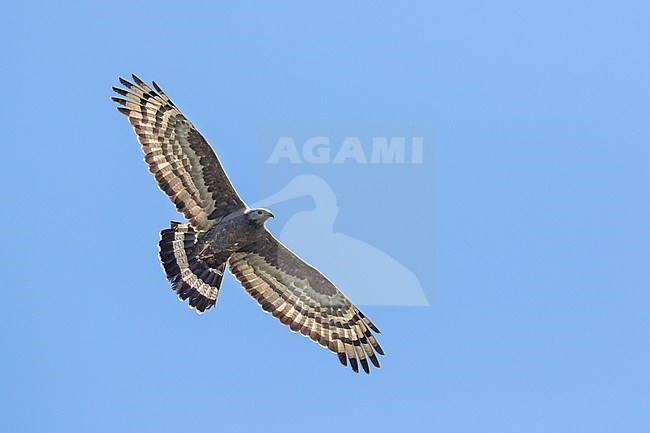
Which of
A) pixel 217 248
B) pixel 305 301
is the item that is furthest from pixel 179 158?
pixel 305 301

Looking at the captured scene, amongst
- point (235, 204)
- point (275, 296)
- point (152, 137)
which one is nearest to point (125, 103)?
point (152, 137)

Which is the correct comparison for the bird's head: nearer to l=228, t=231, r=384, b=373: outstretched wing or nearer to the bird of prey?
the bird of prey

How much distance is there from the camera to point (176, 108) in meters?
16.0

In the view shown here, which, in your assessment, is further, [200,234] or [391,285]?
[391,285]

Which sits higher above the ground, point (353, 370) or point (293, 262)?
point (293, 262)

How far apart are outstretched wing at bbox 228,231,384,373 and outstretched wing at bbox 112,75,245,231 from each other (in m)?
0.68

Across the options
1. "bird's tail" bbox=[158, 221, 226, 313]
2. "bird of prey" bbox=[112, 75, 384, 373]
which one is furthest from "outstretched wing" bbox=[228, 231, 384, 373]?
"bird's tail" bbox=[158, 221, 226, 313]

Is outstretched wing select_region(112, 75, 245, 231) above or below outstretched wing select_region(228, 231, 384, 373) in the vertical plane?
above

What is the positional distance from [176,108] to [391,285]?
3.73 metres

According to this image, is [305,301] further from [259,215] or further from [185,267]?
[185,267]

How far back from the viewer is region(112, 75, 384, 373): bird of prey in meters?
16.0

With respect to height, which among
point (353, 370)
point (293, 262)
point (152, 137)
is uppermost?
point (152, 137)

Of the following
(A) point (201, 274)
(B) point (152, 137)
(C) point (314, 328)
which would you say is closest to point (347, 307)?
(C) point (314, 328)

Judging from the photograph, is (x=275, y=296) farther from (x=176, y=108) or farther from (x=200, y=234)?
(x=176, y=108)
